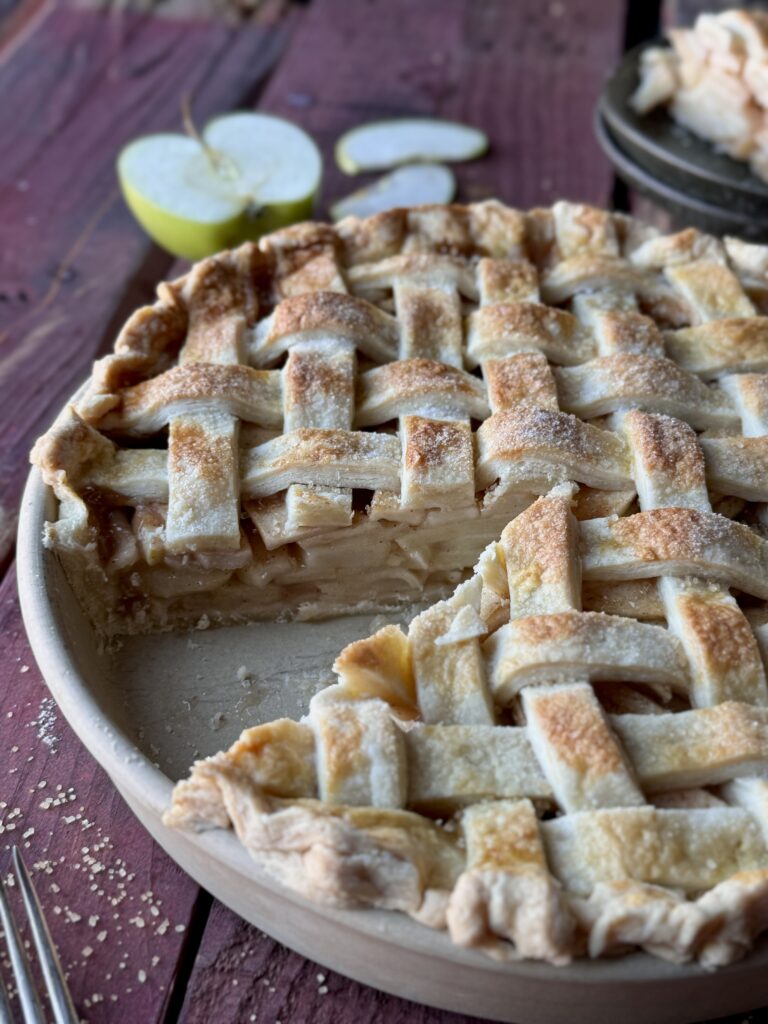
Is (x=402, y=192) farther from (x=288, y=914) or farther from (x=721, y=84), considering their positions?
(x=288, y=914)

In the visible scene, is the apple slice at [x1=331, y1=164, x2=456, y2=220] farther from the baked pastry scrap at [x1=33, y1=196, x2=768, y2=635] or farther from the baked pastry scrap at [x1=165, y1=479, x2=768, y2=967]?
the baked pastry scrap at [x1=165, y1=479, x2=768, y2=967]

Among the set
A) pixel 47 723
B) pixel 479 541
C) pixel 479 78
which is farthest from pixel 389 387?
pixel 479 78

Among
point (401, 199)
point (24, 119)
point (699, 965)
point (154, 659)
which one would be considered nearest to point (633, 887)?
point (699, 965)

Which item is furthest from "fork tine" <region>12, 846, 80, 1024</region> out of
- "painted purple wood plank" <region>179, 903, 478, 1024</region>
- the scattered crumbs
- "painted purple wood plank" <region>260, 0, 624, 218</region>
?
"painted purple wood plank" <region>260, 0, 624, 218</region>

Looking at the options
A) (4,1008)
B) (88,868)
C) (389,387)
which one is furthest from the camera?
(389,387)

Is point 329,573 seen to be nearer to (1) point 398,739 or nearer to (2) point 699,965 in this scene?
(1) point 398,739

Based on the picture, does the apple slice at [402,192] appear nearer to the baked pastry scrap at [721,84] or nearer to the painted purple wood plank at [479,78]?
the painted purple wood plank at [479,78]

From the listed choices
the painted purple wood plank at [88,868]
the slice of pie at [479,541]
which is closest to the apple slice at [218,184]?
the slice of pie at [479,541]

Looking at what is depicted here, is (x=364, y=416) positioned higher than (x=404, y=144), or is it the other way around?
(x=364, y=416)
